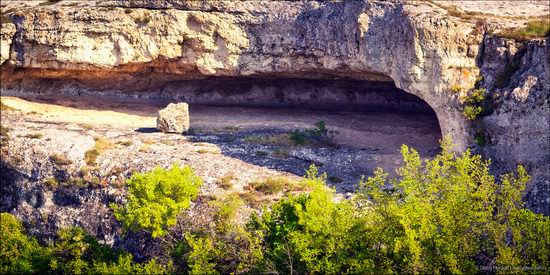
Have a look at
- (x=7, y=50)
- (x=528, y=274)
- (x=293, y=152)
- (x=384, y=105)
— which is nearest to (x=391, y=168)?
(x=293, y=152)

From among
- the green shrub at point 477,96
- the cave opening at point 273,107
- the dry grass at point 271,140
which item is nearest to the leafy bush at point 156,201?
the cave opening at point 273,107

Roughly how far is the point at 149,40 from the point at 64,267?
17920 millimetres

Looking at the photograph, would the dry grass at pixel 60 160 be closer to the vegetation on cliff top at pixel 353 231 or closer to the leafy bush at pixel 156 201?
the vegetation on cliff top at pixel 353 231

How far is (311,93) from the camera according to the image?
59.9 m

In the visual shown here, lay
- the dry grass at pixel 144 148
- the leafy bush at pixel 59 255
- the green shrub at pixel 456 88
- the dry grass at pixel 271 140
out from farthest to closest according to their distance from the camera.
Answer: the dry grass at pixel 271 140 < the dry grass at pixel 144 148 < the green shrub at pixel 456 88 < the leafy bush at pixel 59 255

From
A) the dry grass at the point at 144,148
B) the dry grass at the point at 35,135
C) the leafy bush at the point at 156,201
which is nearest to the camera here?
the leafy bush at the point at 156,201

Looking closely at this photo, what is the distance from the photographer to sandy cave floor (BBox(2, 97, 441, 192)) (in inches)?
1912

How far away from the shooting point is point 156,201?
41.5 metres

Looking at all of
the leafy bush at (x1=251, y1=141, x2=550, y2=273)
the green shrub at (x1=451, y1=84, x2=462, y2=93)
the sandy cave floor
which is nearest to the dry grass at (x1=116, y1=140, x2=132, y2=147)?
the sandy cave floor

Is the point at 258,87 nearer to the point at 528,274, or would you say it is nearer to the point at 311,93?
the point at 311,93

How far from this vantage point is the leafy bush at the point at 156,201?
4088cm

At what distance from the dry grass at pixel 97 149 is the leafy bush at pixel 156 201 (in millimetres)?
7534

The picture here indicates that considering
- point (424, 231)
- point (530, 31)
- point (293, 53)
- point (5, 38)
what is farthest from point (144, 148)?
point (530, 31)

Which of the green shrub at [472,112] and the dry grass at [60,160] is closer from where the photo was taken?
the green shrub at [472,112]
